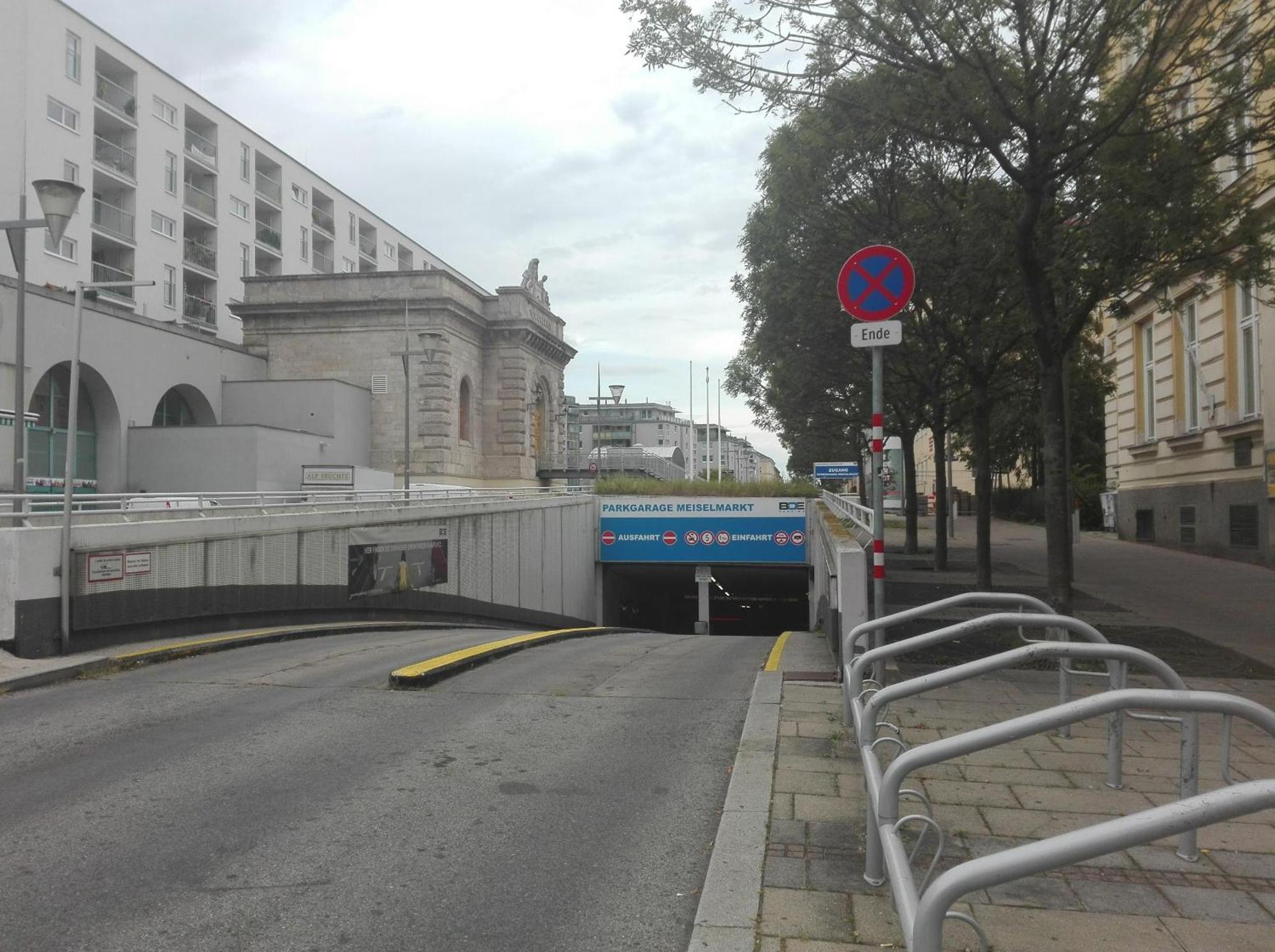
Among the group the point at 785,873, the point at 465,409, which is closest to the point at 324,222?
the point at 465,409

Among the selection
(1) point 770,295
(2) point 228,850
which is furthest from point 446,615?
(2) point 228,850

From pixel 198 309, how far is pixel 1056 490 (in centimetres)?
4430

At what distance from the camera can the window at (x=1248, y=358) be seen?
65.8 feet

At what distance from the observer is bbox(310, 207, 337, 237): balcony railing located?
57.6m

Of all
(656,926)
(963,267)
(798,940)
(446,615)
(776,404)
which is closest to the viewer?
(798,940)

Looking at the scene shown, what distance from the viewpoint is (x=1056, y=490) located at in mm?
11617

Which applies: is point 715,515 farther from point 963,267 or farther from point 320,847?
point 320,847

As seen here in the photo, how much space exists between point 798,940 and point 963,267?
12.8 metres

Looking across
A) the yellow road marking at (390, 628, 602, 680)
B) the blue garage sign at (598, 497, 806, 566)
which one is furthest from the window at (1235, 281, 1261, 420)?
the yellow road marking at (390, 628, 602, 680)

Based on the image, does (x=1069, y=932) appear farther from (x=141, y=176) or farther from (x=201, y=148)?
(x=201, y=148)

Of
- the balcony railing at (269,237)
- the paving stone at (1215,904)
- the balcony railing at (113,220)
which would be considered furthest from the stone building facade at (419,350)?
the paving stone at (1215,904)

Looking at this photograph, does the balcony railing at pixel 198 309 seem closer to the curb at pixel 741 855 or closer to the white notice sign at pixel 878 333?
the white notice sign at pixel 878 333

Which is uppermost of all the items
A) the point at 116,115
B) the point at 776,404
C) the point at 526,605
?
the point at 116,115

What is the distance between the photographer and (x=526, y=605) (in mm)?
26453
